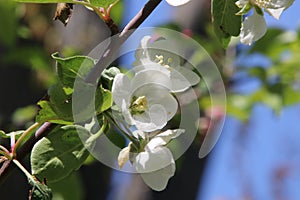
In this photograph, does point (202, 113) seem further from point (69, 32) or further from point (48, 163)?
point (48, 163)

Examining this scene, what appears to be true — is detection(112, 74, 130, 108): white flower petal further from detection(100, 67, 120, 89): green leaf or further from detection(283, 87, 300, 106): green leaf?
detection(283, 87, 300, 106): green leaf

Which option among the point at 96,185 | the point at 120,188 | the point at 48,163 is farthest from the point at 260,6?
the point at 120,188

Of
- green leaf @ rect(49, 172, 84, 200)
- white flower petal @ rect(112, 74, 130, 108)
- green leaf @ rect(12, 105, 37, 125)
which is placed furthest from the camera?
green leaf @ rect(12, 105, 37, 125)

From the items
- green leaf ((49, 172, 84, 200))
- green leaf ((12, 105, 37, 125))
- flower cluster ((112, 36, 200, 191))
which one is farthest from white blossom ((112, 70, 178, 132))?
green leaf ((12, 105, 37, 125))

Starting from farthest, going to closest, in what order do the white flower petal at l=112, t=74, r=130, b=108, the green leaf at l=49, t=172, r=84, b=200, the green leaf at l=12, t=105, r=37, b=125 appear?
the green leaf at l=12, t=105, r=37, b=125, the green leaf at l=49, t=172, r=84, b=200, the white flower petal at l=112, t=74, r=130, b=108

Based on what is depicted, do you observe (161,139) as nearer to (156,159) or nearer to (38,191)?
(156,159)

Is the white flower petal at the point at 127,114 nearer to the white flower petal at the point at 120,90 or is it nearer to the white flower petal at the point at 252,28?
Result: the white flower petal at the point at 120,90

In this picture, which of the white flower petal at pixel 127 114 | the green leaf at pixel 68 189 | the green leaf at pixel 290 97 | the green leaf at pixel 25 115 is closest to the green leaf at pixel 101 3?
the white flower petal at pixel 127 114
